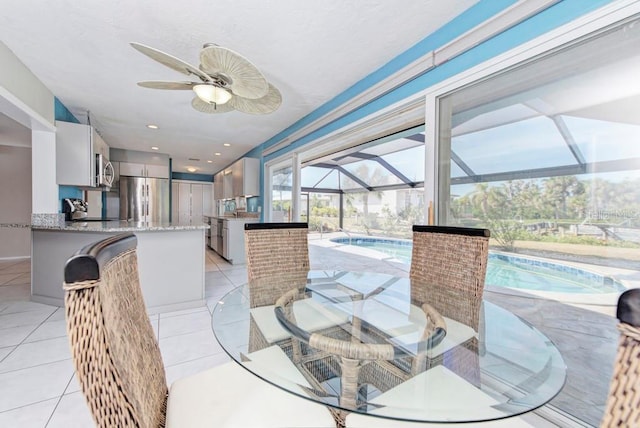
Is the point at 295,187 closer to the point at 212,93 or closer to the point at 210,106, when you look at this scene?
the point at 210,106

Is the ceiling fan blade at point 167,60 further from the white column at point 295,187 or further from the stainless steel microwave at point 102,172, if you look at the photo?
the stainless steel microwave at point 102,172

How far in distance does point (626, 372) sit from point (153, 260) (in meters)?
3.28

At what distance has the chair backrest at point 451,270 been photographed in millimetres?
1375

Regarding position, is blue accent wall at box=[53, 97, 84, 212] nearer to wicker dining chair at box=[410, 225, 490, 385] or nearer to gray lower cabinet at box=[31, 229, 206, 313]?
gray lower cabinet at box=[31, 229, 206, 313]

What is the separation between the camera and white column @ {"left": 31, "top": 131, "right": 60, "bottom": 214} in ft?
10.6

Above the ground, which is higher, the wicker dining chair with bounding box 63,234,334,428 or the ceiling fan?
the ceiling fan

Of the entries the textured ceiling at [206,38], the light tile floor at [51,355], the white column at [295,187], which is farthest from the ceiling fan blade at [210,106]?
the light tile floor at [51,355]

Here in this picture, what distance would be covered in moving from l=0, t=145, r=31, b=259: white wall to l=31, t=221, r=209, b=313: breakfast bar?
12.1ft

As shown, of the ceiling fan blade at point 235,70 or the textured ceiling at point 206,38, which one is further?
the textured ceiling at point 206,38

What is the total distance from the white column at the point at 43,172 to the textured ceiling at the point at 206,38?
0.60m

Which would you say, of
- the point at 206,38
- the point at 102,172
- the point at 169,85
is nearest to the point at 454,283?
the point at 169,85

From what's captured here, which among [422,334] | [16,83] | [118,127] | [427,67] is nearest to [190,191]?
[118,127]

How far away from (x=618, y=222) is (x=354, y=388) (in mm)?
1470

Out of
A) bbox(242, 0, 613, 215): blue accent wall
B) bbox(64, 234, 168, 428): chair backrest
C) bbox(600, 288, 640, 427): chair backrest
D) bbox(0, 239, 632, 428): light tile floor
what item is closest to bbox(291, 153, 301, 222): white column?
bbox(242, 0, 613, 215): blue accent wall
